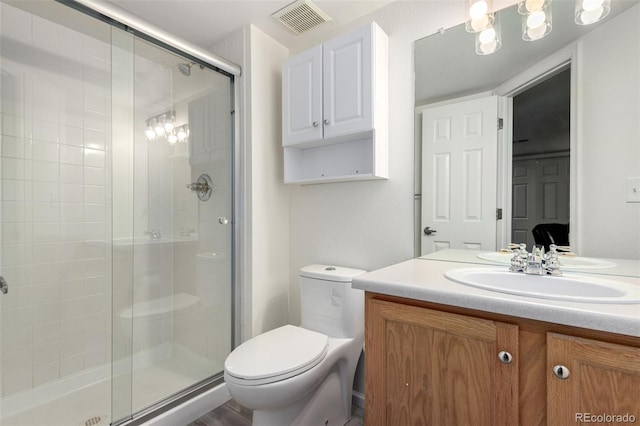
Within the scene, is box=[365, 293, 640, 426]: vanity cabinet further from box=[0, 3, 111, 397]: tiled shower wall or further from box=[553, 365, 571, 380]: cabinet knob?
box=[0, 3, 111, 397]: tiled shower wall

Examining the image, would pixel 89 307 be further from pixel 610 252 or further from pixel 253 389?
pixel 610 252

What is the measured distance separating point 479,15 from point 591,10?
0.40m

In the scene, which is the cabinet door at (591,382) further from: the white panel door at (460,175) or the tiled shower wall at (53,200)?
the tiled shower wall at (53,200)

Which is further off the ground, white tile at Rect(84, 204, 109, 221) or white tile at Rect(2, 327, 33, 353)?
white tile at Rect(84, 204, 109, 221)

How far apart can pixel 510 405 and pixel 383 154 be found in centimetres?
114

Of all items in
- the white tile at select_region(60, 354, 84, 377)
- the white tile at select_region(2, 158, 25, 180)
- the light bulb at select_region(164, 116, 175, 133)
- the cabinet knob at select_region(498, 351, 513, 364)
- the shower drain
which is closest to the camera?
the cabinet knob at select_region(498, 351, 513, 364)

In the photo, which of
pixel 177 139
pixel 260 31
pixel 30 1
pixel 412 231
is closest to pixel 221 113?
pixel 177 139

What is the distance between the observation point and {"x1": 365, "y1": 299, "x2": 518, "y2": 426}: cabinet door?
84cm

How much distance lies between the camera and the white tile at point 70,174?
72.6 inches

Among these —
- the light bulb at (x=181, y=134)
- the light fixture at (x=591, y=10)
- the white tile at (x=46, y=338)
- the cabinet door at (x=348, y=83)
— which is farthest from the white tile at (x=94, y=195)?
the light fixture at (x=591, y=10)

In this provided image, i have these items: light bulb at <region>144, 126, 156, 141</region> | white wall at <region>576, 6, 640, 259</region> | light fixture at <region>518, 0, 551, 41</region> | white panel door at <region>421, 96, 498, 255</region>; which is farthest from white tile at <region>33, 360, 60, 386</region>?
light fixture at <region>518, 0, 551, 41</region>

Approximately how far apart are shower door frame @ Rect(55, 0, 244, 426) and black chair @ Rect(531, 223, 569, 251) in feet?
5.02

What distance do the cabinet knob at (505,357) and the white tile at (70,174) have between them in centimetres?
233

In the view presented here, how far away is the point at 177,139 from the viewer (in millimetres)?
1973
